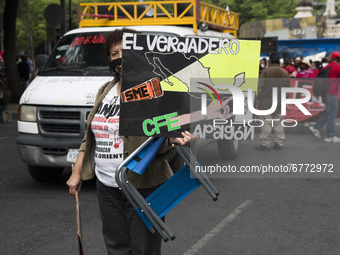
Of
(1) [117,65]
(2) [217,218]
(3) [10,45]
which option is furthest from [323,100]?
(3) [10,45]

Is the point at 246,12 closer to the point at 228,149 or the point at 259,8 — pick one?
the point at 259,8

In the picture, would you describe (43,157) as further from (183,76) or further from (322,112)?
(322,112)

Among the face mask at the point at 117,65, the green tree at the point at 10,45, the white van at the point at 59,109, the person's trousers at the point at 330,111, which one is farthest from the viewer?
the green tree at the point at 10,45

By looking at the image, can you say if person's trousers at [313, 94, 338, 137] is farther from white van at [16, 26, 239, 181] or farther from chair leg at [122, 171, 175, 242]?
chair leg at [122, 171, 175, 242]

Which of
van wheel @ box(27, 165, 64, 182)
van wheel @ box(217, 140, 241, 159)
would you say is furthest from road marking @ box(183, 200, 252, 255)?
van wheel @ box(27, 165, 64, 182)

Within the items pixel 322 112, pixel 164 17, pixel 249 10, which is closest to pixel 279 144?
pixel 322 112

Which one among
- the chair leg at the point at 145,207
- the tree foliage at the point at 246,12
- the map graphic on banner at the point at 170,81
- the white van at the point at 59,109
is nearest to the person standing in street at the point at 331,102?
the white van at the point at 59,109

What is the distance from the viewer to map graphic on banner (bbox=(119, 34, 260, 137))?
8.73ft

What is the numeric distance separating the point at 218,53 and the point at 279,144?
769 centimetres

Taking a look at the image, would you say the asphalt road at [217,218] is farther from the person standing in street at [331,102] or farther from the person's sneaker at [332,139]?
the person standing in street at [331,102]

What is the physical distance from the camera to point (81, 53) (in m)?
7.23

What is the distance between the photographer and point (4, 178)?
753cm

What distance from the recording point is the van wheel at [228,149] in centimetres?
823

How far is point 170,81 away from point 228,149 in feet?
18.8
